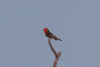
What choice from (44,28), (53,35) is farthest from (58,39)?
(44,28)

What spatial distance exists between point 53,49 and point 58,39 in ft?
3.15

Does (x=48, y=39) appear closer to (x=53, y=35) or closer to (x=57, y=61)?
(x=53, y=35)

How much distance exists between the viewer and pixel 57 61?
15.0 metres

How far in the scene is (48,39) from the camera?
50.8ft

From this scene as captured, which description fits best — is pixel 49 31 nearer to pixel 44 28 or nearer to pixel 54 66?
pixel 44 28

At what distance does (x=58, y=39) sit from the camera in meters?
15.1

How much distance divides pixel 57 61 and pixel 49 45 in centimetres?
153

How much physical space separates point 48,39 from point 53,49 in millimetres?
981

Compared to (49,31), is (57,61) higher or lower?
lower

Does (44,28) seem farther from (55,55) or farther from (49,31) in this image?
(55,55)

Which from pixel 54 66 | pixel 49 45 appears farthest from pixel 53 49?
pixel 54 66

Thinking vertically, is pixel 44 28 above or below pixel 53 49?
above

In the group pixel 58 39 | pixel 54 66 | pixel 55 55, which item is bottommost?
pixel 54 66

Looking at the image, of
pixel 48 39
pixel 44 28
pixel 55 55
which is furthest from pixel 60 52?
pixel 44 28
